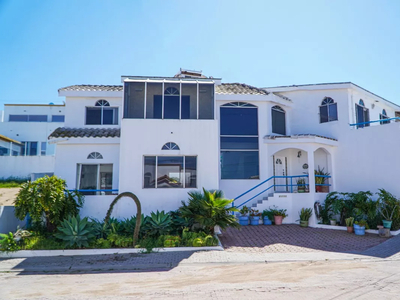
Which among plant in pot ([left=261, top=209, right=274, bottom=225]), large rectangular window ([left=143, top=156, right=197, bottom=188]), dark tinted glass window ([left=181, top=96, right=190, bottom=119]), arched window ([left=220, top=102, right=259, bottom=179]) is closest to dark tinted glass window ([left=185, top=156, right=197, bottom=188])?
large rectangular window ([left=143, top=156, right=197, bottom=188])

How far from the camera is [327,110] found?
54.6 ft

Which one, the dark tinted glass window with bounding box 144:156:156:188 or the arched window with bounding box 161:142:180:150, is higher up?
the arched window with bounding box 161:142:180:150

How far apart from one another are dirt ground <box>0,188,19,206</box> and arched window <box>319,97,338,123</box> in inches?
711

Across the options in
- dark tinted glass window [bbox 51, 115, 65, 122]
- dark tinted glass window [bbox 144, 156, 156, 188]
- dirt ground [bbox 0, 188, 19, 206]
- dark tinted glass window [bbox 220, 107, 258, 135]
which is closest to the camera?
dark tinted glass window [bbox 144, 156, 156, 188]

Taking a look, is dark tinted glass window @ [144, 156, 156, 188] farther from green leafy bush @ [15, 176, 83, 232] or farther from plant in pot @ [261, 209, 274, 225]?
plant in pot @ [261, 209, 274, 225]

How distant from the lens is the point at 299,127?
17281 millimetres

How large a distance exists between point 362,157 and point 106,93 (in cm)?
1288

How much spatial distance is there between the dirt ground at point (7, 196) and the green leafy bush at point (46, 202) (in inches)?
377

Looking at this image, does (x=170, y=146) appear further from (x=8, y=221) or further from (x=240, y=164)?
(x=8, y=221)

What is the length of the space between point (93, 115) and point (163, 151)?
6.03 metres

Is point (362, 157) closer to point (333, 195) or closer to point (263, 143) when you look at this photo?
point (333, 195)

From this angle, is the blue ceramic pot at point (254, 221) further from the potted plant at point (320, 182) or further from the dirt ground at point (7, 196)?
the dirt ground at point (7, 196)

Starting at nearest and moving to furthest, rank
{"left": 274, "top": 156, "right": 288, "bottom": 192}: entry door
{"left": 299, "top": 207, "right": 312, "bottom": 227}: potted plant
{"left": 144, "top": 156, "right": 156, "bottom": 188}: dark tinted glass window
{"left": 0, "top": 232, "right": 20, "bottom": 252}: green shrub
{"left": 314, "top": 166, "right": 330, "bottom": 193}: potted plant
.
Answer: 1. {"left": 0, "top": 232, "right": 20, "bottom": 252}: green shrub
2. {"left": 144, "top": 156, "right": 156, "bottom": 188}: dark tinted glass window
3. {"left": 299, "top": 207, "right": 312, "bottom": 227}: potted plant
4. {"left": 314, "top": 166, "right": 330, "bottom": 193}: potted plant
5. {"left": 274, "top": 156, "right": 288, "bottom": 192}: entry door

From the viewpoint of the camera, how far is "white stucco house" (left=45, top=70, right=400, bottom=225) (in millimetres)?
12383
